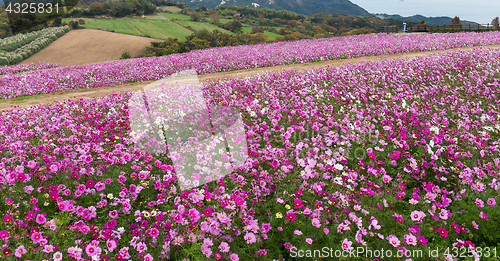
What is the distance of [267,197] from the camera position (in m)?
4.13

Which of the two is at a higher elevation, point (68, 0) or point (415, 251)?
point (68, 0)

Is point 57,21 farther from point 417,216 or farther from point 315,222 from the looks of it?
point 417,216

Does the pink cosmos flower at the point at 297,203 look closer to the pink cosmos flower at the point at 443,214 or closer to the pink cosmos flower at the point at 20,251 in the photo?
the pink cosmos flower at the point at 443,214

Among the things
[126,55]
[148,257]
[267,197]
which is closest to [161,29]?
[126,55]

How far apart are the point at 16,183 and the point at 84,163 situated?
3.55ft

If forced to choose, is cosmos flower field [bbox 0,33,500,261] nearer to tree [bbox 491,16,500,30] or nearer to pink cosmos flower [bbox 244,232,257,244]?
pink cosmos flower [bbox 244,232,257,244]

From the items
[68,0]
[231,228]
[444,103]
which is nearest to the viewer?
[231,228]

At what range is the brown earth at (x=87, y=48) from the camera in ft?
111

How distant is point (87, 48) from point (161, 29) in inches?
945

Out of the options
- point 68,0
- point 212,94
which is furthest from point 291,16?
point 212,94

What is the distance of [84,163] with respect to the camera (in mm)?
4211

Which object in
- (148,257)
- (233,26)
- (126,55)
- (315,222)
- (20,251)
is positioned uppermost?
(233,26)

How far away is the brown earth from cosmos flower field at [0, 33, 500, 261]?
3391 cm

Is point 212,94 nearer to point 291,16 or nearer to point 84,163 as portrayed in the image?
point 84,163
